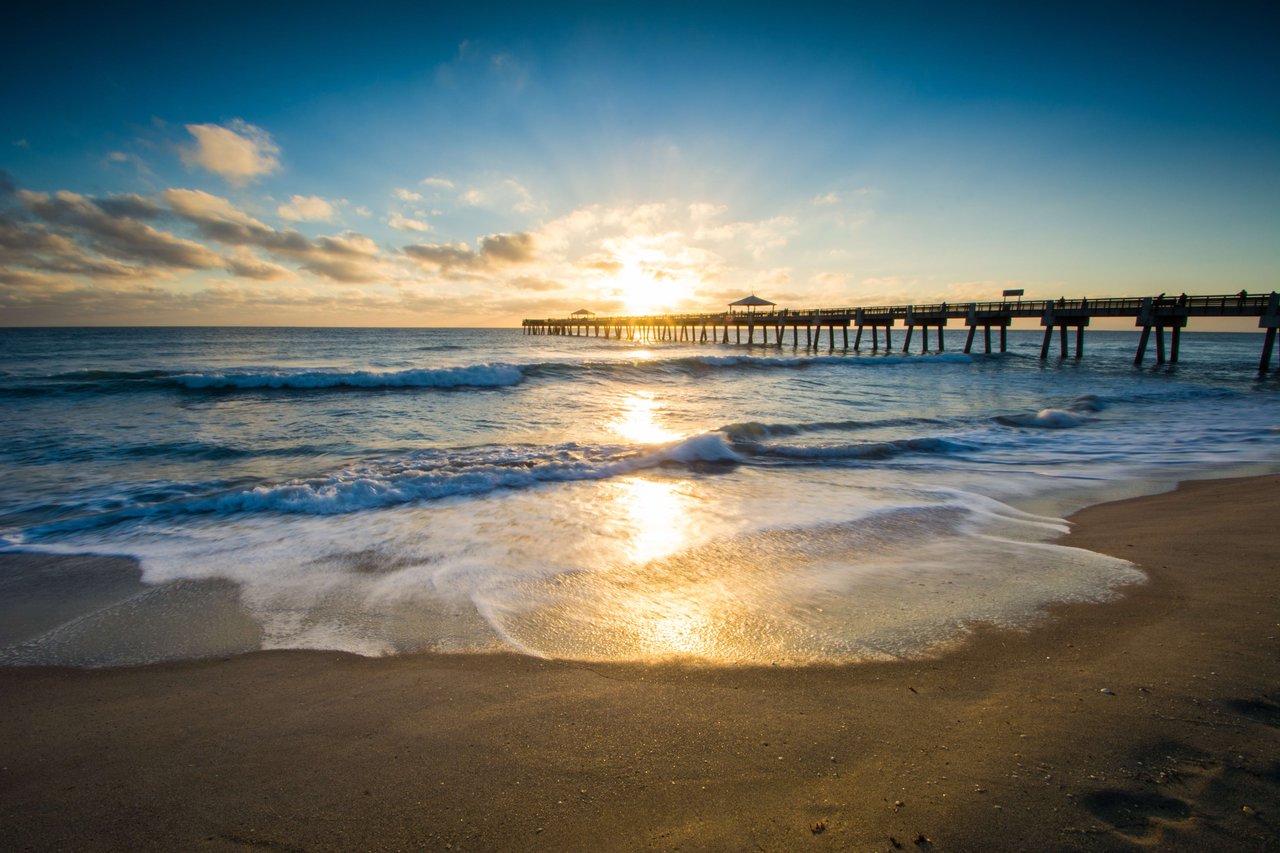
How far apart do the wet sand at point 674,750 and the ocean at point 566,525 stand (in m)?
0.39

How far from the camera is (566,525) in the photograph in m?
6.29

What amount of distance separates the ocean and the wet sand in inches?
15.5

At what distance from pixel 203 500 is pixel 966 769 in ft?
28.3

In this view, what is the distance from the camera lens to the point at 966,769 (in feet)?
7.47

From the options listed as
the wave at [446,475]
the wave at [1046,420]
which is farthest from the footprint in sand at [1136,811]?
the wave at [1046,420]

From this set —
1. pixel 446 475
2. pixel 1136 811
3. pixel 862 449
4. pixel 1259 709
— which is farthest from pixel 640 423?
pixel 1136 811

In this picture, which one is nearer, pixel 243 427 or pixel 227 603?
pixel 227 603

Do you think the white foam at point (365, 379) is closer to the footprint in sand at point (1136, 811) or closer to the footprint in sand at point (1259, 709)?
the footprint in sand at point (1259, 709)

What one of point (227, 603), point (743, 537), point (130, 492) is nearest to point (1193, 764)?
point (743, 537)

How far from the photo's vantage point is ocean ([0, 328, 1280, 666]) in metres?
3.85

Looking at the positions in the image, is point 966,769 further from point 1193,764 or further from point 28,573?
point 28,573

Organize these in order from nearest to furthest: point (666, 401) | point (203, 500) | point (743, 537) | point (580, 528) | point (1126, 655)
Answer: point (1126, 655) → point (743, 537) → point (580, 528) → point (203, 500) → point (666, 401)

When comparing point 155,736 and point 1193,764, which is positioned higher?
point 1193,764

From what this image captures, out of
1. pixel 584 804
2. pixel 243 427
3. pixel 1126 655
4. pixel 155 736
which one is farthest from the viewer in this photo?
pixel 243 427
